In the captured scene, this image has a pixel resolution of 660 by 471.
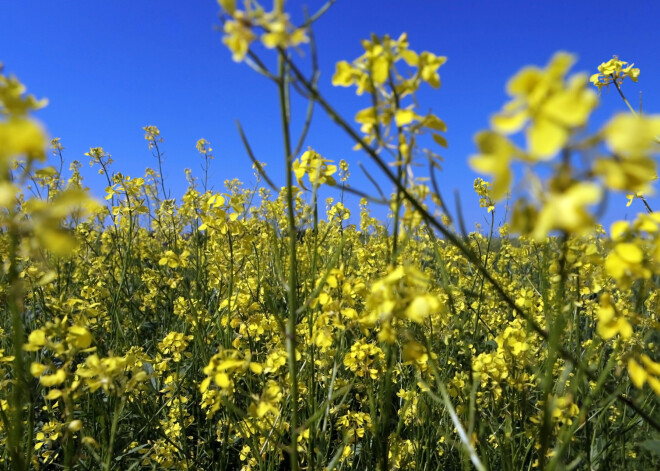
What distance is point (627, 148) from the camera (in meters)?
0.50

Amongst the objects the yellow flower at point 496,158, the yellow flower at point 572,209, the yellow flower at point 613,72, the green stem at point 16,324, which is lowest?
the yellow flower at point 572,209

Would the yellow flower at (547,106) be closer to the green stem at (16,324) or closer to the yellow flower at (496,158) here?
the yellow flower at (496,158)

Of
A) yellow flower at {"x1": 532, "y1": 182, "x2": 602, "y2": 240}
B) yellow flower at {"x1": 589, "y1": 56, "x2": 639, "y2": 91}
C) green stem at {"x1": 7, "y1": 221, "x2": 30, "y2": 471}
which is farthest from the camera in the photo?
yellow flower at {"x1": 589, "y1": 56, "x2": 639, "y2": 91}

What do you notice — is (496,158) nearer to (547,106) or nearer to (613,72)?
(547,106)

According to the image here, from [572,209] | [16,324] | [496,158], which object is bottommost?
[572,209]

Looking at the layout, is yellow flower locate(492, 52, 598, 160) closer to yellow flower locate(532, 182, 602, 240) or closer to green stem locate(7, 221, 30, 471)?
yellow flower locate(532, 182, 602, 240)

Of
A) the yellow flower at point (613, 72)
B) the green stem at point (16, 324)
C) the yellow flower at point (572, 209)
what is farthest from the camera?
the yellow flower at point (613, 72)

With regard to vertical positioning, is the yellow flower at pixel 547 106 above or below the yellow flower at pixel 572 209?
above

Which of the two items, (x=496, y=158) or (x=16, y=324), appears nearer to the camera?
(x=496, y=158)

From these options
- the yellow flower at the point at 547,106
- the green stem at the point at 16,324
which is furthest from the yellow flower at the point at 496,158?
the green stem at the point at 16,324

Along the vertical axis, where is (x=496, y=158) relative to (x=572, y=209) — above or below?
above

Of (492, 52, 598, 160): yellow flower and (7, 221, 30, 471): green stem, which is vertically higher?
(7, 221, 30, 471): green stem

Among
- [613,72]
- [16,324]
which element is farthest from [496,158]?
[613,72]

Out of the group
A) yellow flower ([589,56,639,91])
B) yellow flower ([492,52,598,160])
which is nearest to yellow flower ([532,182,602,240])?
yellow flower ([492,52,598,160])
